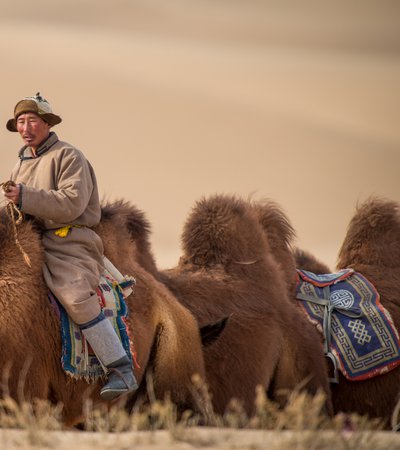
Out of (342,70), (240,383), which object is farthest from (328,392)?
(342,70)

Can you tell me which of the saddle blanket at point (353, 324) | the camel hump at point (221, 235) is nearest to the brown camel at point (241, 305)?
the camel hump at point (221, 235)

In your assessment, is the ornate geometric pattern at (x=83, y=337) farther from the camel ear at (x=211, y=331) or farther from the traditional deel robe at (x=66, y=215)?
the camel ear at (x=211, y=331)

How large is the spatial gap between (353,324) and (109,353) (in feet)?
9.91

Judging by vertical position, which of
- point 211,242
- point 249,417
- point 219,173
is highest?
point 219,173

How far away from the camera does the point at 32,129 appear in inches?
234

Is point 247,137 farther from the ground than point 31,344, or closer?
farther from the ground

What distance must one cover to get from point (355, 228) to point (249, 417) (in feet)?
9.73

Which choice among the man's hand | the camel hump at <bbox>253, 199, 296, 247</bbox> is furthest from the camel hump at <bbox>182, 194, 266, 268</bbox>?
the man's hand

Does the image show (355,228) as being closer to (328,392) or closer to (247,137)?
(328,392)

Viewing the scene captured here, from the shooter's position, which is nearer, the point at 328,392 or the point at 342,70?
the point at 328,392

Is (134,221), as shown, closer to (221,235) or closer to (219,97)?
(221,235)

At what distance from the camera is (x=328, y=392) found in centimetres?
753

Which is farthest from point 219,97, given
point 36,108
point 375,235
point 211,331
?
point 36,108

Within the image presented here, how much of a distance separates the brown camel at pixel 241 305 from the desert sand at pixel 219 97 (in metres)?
16.3
